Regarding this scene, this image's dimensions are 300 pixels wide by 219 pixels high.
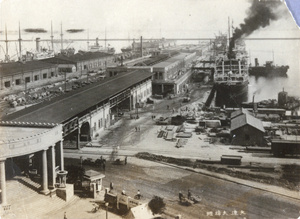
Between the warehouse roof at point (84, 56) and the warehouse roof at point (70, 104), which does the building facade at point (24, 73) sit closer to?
the warehouse roof at point (70, 104)

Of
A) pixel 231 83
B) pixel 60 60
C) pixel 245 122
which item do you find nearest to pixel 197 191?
pixel 245 122

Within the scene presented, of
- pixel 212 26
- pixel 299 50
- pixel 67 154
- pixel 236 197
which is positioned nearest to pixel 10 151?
pixel 67 154

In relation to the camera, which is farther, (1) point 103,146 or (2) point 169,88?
(2) point 169,88

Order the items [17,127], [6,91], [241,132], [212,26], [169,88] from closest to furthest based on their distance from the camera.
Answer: [17,127] → [212,26] → [241,132] → [6,91] → [169,88]

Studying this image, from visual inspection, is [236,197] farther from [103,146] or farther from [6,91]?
[6,91]

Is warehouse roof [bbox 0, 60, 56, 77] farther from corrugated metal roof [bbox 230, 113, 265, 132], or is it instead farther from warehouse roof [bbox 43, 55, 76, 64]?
corrugated metal roof [bbox 230, 113, 265, 132]

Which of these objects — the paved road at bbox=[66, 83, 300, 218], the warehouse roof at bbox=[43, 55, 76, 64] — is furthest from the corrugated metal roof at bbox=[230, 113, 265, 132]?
the warehouse roof at bbox=[43, 55, 76, 64]
